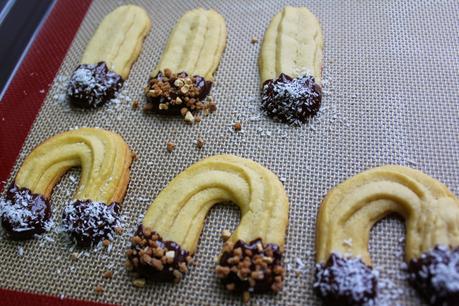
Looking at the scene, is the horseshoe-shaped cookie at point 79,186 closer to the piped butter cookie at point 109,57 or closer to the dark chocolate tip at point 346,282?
the piped butter cookie at point 109,57

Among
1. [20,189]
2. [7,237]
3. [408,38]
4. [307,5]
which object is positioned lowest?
[7,237]

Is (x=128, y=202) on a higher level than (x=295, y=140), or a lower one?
lower

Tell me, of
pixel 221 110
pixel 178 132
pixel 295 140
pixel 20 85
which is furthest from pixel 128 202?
pixel 20 85

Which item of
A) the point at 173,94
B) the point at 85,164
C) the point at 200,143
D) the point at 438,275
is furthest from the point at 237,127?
the point at 438,275

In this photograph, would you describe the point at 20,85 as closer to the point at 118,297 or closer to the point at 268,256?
the point at 118,297

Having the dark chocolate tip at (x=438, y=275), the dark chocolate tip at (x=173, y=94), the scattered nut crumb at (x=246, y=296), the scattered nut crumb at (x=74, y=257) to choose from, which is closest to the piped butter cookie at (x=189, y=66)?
the dark chocolate tip at (x=173, y=94)

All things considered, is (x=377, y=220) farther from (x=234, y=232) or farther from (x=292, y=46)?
(x=292, y=46)

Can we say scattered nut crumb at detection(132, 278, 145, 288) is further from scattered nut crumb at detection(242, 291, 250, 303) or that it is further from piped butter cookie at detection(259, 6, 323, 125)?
piped butter cookie at detection(259, 6, 323, 125)

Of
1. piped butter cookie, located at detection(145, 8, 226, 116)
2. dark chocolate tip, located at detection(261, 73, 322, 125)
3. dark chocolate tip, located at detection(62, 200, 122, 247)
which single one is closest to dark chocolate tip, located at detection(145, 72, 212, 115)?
piped butter cookie, located at detection(145, 8, 226, 116)

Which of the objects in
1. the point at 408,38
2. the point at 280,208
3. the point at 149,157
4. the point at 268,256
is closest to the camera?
the point at 268,256
